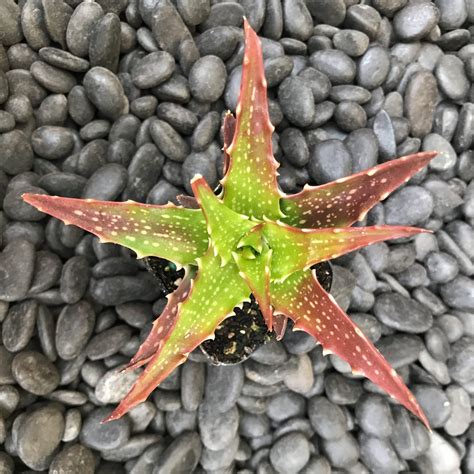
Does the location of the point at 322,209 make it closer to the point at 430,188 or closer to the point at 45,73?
the point at 430,188

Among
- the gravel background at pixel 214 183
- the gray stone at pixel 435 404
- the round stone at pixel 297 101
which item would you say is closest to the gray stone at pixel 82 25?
the gravel background at pixel 214 183

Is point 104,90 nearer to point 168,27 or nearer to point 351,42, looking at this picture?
point 168,27

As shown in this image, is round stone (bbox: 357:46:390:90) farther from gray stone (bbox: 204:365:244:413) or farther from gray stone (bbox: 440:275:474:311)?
gray stone (bbox: 204:365:244:413)

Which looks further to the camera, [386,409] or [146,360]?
[386,409]

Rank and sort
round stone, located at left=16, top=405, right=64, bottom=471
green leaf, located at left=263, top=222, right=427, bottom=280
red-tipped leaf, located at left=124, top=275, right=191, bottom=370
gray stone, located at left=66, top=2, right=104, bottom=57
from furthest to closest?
gray stone, located at left=66, top=2, right=104, bottom=57 → round stone, located at left=16, top=405, right=64, bottom=471 → red-tipped leaf, located at left=124, top=275, right=191, bottom=370 → green leaf, located at left=263, top=222, right=427, bottom=280

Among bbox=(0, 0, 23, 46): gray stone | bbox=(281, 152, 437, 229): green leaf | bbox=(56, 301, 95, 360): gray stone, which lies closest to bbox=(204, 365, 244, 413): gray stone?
bbox=(56, 301, 95, 360): gray stone

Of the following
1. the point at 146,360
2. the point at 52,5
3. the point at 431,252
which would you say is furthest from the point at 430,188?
the point at 52,5

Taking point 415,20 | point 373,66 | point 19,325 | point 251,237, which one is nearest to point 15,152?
point 19,325
